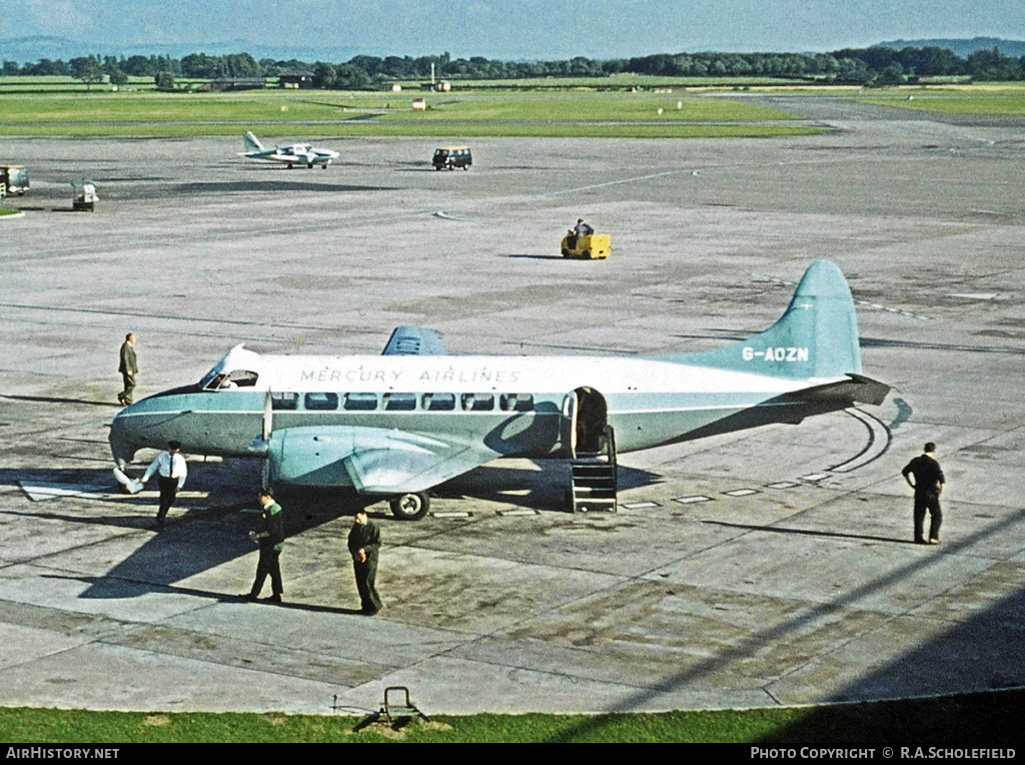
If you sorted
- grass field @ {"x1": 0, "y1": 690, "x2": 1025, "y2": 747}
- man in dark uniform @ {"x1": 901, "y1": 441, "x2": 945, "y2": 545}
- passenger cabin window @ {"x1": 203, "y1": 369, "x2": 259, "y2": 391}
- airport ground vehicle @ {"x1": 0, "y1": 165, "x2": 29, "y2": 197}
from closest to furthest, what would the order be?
1. grass field @ {"x1": 0, "y1": 690, "x2": 1025, "y2": 747}
2. man in dark uniform @ {"x1": 901, "y1": 441, "x2": 945, "y2": 545}
3. passenger cabin window @ {"x1": 203, "y1": 369, "x2": 259, "y2": 391}
4. airport ground vehicle @ {"x1": 0, "y1": 165, "x2": 29, "y2": 197}

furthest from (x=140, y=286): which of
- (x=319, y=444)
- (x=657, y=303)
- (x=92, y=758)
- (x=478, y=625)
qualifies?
(x=92, y=758)

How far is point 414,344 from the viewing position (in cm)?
3628

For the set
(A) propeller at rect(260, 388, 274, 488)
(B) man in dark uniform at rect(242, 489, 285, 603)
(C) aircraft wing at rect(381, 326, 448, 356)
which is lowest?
(B) man in dark uniform at rect(242, 489, 285, 603)

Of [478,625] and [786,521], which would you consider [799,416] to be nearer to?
[786,521]

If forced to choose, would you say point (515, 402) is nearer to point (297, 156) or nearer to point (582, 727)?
point (582, 727)

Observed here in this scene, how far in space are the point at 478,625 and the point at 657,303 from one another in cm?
3401

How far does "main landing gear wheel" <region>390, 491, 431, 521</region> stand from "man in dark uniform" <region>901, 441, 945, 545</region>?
9346 mm

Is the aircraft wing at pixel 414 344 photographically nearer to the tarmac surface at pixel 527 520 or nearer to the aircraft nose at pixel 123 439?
the tarmac surface at pixel 527 520

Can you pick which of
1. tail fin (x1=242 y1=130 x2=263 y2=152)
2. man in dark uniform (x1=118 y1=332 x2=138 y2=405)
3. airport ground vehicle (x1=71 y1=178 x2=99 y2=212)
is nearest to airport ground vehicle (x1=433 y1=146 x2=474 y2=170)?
tail fin (x1=242 y1=130 x2=263 y2=152)

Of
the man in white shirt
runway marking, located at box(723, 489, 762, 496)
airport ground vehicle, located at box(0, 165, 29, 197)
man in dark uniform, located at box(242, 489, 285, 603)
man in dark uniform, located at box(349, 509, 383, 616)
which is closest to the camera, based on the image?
man in dark uniform, located at box(349, 509, 383, 616)

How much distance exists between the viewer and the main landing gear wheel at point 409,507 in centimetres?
2966

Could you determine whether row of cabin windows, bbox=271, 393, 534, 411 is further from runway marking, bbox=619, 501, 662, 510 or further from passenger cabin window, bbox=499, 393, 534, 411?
runway marking, bbox=619, 501, 662, 510

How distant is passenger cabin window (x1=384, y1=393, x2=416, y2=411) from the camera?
30.1 metres

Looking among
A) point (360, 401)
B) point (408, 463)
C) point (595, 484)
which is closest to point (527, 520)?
point (595, 484)
